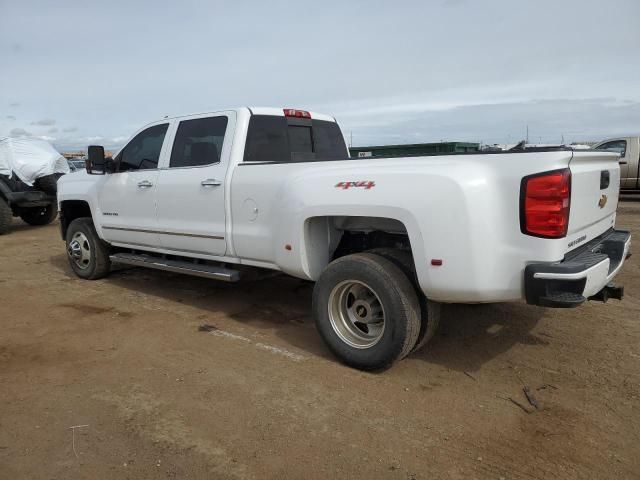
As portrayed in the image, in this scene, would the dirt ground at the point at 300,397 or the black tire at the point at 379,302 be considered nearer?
the dirt ground at the point at 300,397

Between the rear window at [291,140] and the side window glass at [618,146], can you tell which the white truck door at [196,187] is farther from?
the side window glass at [618,146]

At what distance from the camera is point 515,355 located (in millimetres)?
4004

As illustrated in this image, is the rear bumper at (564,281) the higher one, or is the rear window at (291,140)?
the rear window at (291,140)

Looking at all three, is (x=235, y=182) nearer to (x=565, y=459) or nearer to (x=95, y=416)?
(x=95, y=416)

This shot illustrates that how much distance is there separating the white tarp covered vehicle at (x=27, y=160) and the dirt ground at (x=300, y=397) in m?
7.74

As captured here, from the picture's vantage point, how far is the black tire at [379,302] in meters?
3.41

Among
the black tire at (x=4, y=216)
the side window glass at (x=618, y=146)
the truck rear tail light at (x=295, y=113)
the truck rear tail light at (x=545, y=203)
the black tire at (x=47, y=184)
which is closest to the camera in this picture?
the truck rear tail light at (x=545, y=203)

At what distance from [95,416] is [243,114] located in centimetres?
287

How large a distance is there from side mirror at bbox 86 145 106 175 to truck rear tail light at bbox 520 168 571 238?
15.5 feet

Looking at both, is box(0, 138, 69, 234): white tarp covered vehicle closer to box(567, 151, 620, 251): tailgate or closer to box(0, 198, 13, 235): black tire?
box(0, 198, 13, 235): black tire

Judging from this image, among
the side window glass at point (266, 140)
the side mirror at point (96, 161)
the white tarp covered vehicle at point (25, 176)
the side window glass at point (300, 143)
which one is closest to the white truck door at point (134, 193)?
the side mirror at point (96, 161)

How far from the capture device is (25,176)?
468 inches

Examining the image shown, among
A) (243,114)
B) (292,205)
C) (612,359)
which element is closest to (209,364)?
(292,205)

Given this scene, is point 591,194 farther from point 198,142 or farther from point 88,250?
point 88,250
